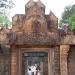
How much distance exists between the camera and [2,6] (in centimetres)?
2762

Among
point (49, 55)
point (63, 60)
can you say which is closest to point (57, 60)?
point (63, 60)

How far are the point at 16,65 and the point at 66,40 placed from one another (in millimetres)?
2599

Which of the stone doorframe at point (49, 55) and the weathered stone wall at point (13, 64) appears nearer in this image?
the weathered stone wall at point (13, 64)

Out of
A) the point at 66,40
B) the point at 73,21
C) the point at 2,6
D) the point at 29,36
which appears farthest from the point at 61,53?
the point at 2,6

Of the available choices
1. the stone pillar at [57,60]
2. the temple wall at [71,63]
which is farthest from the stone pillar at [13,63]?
the temple wall at [71,63]

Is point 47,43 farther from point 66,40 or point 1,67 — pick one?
point 1,67

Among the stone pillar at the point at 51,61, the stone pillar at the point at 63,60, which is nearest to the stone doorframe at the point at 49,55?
the stone pillar at the point at 51,61

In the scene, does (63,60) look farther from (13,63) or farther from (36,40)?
(13,63)

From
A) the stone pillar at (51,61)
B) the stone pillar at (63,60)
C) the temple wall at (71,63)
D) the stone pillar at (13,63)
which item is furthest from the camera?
the stone pillar at (51,61)

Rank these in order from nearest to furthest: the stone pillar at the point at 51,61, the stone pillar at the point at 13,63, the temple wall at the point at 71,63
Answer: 1. the stone pillar at the point at 13,63
2. the temple wall at the point at 71,63
3. the stone pillar at the point at 51,61

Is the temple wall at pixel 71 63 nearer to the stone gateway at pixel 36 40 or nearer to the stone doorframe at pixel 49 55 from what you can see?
the stone gateway at pixel 36 40

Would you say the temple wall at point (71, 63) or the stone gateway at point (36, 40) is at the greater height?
the stone gateway at point (36, 40)

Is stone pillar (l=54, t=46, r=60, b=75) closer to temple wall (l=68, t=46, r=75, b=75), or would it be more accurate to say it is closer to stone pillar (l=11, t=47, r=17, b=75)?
temple wall (l=68, t=46, r=75, b=75)

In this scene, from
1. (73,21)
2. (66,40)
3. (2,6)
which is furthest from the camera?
(2,6)
